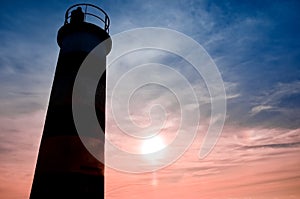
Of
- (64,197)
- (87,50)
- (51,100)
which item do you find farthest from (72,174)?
(87,50)

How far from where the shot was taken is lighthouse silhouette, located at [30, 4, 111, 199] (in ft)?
20.1

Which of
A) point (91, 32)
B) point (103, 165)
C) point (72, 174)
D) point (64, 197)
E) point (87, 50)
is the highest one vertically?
point (91, 32)

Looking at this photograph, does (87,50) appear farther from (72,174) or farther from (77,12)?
(72,174)

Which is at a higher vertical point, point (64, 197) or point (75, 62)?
point (75, 62)

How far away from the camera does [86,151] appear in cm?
669

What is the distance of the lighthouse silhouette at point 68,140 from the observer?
6133mm

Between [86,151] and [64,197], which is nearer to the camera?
[64,197]

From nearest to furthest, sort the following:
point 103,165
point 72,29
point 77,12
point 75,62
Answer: point 103,165, point 75,62, point 72,29, point 77,12

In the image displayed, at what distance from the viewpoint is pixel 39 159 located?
21.9 feet

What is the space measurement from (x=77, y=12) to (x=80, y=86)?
3.46 meters

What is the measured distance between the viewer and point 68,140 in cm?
655

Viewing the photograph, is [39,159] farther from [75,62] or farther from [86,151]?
[75,62]

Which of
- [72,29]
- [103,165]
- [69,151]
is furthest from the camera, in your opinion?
[72,29]

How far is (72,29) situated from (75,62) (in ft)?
4.75
